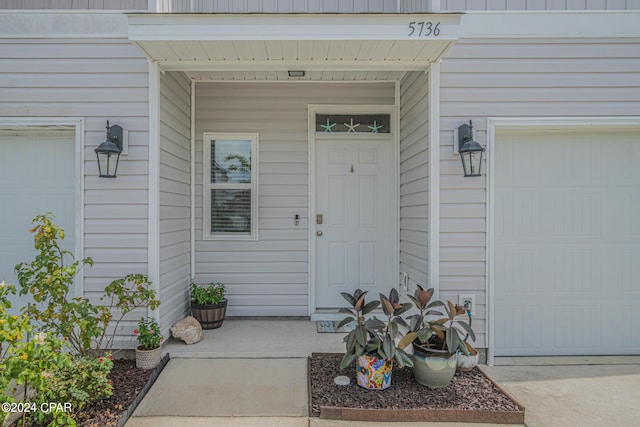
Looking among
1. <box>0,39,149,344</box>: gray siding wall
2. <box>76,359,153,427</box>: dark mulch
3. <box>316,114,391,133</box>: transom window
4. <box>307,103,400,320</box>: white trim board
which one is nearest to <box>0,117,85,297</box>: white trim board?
<box>0,39,149,344</box>: gray siding wall

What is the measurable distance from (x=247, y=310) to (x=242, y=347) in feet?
2.63

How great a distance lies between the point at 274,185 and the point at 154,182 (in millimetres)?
1315

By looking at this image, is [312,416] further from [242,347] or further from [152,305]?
[152,305]

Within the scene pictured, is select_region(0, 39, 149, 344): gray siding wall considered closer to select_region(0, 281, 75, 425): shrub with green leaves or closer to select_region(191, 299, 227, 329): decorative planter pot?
select_region(191, 299, 227, 329): decorative planter pot

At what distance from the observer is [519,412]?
7.66ft

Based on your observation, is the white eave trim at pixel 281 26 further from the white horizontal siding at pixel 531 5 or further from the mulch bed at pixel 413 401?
the mulch bed at pixel 413 401

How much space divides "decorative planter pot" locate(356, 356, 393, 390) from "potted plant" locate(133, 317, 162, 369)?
62.5 inches

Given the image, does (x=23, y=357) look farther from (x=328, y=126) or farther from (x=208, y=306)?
(x=328, y=126)

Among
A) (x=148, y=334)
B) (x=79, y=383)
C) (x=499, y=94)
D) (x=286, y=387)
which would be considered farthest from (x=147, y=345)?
(x=499, y=94)

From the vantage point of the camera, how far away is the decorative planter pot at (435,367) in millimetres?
2574

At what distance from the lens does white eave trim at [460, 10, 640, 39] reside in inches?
122

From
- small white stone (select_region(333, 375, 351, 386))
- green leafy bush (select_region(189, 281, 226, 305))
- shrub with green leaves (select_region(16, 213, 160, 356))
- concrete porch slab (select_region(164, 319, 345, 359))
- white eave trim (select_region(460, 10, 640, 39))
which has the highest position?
white eave trim (select_region(460, 10, 640, 39))

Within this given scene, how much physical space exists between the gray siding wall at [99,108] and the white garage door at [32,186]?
317 mm

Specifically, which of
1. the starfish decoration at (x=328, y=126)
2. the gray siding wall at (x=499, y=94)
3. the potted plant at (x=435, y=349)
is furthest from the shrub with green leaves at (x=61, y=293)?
the gray siding wall at (x=499, y=94)
